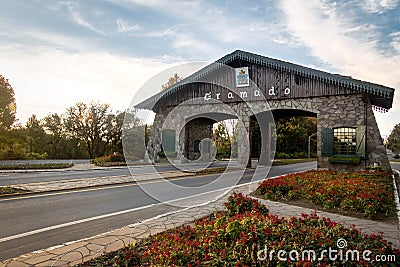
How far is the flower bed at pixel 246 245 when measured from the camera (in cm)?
321

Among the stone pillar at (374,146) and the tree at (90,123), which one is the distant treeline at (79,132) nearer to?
the tree at (90,123)

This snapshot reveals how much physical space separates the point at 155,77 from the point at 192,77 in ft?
43.8

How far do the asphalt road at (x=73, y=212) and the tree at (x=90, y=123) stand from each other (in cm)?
2474

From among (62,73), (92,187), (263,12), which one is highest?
(263,12)

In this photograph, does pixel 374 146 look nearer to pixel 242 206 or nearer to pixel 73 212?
pixel 242 206

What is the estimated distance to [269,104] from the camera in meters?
18.8

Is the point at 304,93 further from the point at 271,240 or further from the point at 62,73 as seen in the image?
the point at 271,240

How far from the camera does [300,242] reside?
3.44 meters

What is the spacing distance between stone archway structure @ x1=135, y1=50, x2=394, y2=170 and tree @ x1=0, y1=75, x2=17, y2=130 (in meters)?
12.9

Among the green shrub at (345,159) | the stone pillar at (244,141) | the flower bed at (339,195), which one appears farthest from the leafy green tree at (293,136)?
the flower bed at (339,195)

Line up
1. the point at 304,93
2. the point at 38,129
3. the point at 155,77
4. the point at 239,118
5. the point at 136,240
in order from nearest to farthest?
the point at 136,240, the point at 155,77, the point at 304,93, the point at 239,118, the point at 38,129

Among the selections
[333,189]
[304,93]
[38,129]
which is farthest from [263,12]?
[38,129]

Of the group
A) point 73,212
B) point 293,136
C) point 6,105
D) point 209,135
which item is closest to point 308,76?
point 209,135

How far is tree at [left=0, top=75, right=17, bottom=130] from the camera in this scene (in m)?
26.1
